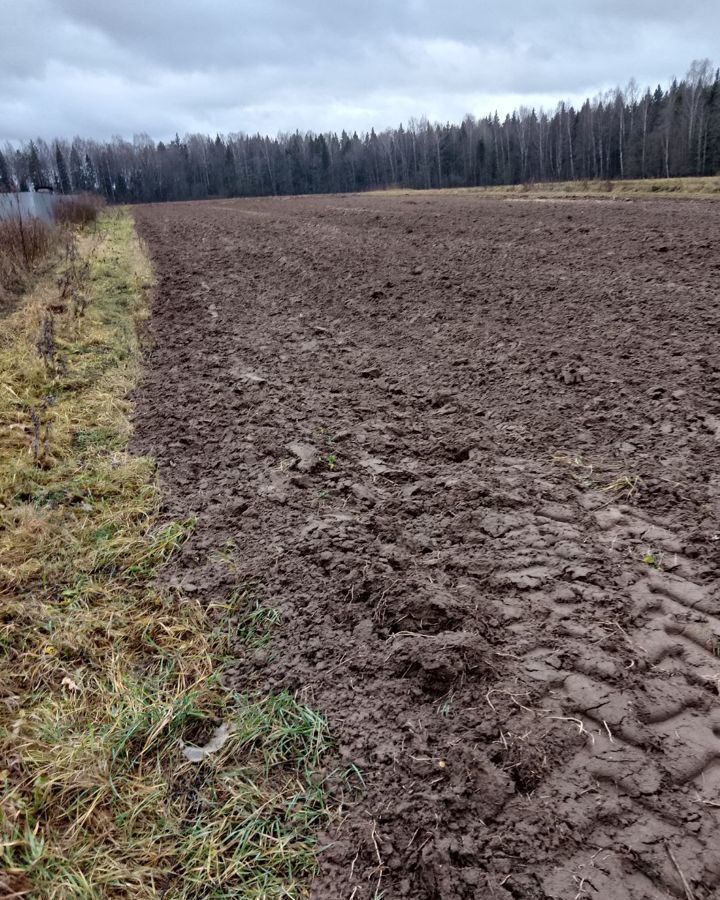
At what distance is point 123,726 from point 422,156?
84.6m

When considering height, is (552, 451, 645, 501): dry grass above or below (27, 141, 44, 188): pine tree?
below

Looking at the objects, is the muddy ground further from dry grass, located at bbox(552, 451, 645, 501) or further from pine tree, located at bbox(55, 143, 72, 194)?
pine tree, located at bbox(55, 143, 72, 194)

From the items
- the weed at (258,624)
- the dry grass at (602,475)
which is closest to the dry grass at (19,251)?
the weed at (258,624)

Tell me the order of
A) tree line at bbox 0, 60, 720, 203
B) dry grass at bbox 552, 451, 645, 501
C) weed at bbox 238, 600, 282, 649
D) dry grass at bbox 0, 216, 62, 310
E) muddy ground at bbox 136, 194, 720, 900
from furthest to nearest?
tree line at bbox 0, 60, 720, 203, dry grass at bbox 0, 216, 62, 310, dry grass at bbox 552, 451, 645, 501, weed at bbox 238, 600, 282, 649, muddy ground at bbox 136, 194, 720, 900

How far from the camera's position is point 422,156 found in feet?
252

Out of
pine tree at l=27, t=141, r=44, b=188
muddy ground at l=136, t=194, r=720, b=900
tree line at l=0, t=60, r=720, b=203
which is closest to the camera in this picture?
muddy ground at l=136, t=194, r=720, b=900

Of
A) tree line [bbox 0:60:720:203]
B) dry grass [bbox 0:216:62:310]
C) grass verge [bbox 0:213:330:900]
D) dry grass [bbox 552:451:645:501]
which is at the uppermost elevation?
tree line [bbox 0:60:720:203]

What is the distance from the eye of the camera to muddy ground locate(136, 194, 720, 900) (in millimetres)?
1684

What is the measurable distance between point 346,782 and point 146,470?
2.63 meters

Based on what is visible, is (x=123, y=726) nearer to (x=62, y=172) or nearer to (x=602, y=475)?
(x=602, y=475)

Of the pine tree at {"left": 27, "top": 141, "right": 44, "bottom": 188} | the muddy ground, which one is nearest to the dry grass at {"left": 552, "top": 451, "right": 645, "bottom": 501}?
the muddy ground

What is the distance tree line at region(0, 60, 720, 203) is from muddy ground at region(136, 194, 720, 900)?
46.5 meters

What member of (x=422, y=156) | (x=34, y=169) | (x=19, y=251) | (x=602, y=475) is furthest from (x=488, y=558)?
(x=34, y=169)

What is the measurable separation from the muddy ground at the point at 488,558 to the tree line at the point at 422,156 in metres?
46.5
